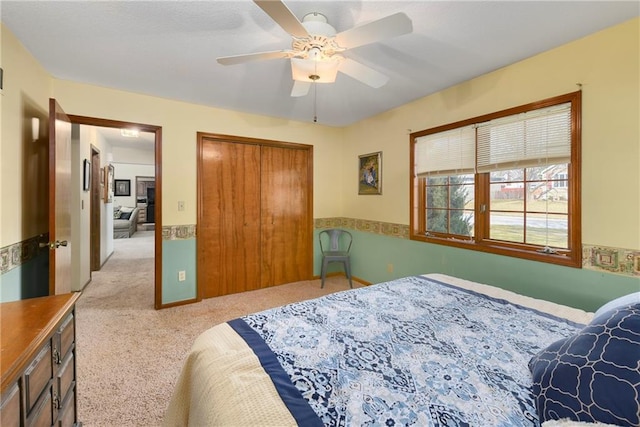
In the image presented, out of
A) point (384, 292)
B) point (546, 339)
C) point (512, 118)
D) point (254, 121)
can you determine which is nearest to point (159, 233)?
point (254, 121)

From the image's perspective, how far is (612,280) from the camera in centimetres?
184

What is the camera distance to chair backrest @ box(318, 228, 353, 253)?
167 inches

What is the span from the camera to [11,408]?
32.5 inches

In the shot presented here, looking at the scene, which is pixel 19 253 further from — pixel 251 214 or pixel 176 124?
pixel 251 214

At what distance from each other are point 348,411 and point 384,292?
1.11 meters

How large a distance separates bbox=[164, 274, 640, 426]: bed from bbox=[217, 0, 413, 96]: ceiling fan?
1.44 metres

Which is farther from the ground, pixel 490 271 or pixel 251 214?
pixel 251 214

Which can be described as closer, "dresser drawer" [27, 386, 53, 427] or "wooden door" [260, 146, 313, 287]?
"dresser drawer" [27, 386, 53, 427]

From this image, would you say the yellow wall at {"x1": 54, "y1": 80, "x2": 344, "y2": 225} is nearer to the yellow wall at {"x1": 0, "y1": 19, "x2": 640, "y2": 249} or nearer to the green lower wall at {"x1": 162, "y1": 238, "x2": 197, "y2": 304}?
the yellow wall at {"x1": 0, "y1": 19, "x2": 640, "y2": 249}

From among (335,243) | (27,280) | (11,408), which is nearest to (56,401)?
(11,408)

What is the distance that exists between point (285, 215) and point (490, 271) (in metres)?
2.58

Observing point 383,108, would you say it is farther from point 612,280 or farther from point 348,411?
point 348,411

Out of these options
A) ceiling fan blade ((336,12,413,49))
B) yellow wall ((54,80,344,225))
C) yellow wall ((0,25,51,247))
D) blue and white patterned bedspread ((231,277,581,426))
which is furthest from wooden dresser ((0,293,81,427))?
yellow wall ((54,80,344,225))

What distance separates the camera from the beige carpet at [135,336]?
5.64 ft
